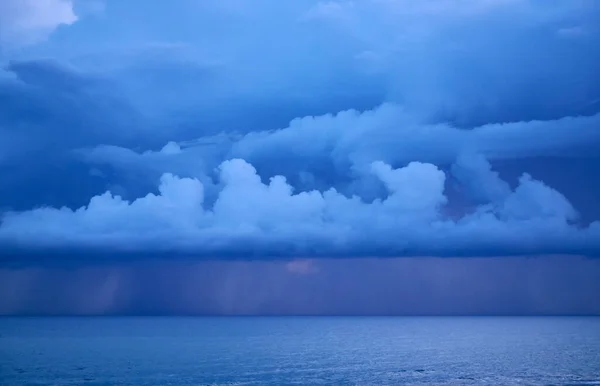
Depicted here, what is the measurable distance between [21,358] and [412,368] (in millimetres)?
43450

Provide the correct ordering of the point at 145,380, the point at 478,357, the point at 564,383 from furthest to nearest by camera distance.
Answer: the point at 478,357, the point at 145,380, the point at 564,383

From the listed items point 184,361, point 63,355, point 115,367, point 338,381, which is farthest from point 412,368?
point 63,355

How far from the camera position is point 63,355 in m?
77.6

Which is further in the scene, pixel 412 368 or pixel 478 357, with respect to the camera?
pixel 478 357

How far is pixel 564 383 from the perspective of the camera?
47.1m

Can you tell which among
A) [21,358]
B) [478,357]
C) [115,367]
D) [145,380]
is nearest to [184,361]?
[115,367]

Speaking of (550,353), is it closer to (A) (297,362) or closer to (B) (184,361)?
(A) (297,362)

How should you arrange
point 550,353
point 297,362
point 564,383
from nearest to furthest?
point 564,383, point 297,362, point 550,353

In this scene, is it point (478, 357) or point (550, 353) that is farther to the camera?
point (550, 353)

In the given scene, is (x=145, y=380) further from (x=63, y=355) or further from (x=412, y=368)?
(x=63, y=355)

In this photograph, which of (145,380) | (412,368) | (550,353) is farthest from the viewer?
(550,353)

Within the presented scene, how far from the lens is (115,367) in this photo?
6081 cm

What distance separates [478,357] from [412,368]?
1566cm

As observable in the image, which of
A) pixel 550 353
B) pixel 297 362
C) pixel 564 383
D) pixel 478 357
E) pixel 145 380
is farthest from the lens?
pixel 550 353
